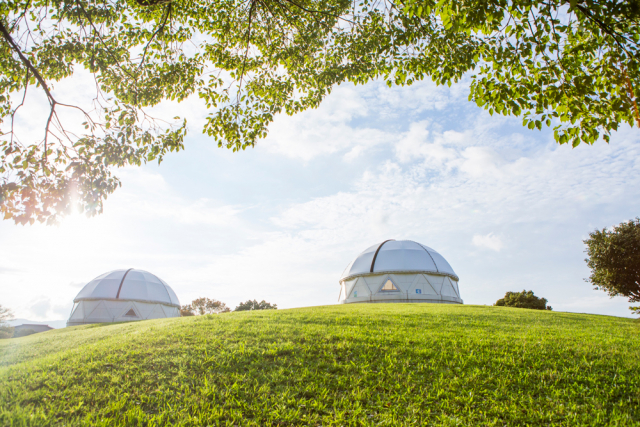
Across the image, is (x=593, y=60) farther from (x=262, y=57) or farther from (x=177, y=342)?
(x=177, y=342)

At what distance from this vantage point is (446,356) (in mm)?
5883

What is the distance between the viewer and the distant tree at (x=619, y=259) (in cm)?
1978

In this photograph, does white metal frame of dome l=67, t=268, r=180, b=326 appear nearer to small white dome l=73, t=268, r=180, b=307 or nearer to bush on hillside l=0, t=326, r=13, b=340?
small white dome l=73, t=268, r=180, b=307

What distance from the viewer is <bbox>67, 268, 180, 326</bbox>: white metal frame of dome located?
3975cm

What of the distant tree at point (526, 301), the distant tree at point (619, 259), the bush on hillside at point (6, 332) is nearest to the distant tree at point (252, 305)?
the bush on hillside at point (6, 332)

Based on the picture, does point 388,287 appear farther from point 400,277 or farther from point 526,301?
point 526,301

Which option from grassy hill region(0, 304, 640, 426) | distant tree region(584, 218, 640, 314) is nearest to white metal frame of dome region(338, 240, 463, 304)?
distant tree region(584, 218, 640, 314)

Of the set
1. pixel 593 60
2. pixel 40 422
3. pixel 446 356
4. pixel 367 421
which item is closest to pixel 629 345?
pixel 446 356

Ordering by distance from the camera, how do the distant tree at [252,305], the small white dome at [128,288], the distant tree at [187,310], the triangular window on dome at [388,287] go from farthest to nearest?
the distant tree at [187,310]
the distant tree at [252,305]
the small white dome at [128,288]
the triangular window on dome at [388,287]

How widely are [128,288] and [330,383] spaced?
45614mm

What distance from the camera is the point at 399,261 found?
36781mm

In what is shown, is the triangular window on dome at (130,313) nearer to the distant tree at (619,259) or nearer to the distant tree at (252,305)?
the distant tree at (252,305)

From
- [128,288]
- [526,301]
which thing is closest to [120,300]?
[128,288]

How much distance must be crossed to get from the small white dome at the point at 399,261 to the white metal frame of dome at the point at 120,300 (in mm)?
26142
